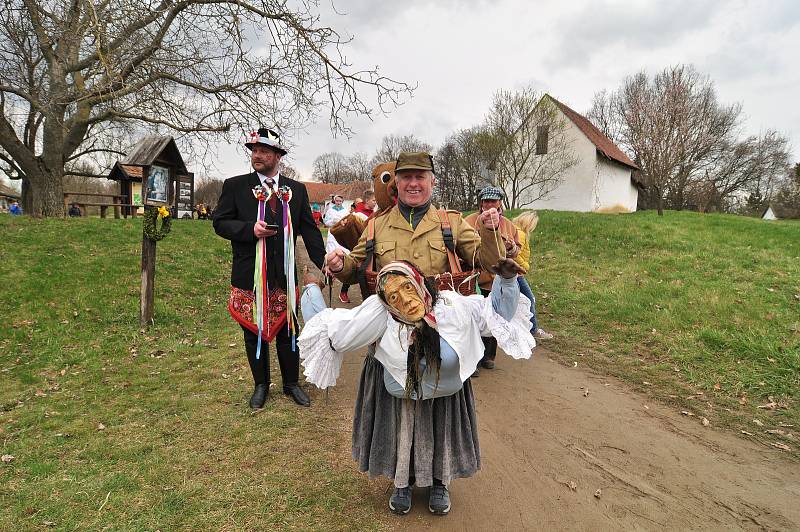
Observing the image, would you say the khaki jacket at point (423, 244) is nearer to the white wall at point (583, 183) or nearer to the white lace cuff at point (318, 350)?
the white lace cuff at point (318, 350)

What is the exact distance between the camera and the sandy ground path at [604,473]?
268 centimetres

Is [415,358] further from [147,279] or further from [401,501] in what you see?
[147,279]

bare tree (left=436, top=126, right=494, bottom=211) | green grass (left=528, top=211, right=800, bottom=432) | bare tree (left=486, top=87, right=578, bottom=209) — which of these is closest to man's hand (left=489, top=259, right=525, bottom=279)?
green grass (left=528, top=211, right=800, bottom=432)

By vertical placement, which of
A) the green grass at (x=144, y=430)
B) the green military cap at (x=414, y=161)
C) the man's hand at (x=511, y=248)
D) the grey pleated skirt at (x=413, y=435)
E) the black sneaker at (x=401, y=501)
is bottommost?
the green grass at (x=144, y=430)

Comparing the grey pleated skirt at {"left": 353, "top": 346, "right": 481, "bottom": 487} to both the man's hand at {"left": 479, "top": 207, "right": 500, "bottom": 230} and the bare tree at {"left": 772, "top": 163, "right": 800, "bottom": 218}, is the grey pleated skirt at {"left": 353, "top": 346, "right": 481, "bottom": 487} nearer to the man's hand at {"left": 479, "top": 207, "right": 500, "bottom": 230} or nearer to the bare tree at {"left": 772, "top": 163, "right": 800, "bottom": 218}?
the man's hand at {"left": 479, "top": 207, "right": 500, "bottom": 230}

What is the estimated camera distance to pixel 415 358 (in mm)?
2158

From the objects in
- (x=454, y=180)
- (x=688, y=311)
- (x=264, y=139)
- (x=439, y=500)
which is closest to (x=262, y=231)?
(x=264, y=139)

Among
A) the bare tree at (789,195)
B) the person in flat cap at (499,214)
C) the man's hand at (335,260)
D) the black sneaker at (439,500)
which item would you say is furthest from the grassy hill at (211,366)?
the bare tree at (789,195)

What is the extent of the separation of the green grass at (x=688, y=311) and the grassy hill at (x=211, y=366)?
30 millimetres

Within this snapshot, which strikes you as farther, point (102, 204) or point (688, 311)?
point (102, 204)

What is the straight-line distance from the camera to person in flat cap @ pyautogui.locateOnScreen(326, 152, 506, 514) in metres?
2.38

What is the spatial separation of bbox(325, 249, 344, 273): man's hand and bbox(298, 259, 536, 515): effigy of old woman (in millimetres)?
166

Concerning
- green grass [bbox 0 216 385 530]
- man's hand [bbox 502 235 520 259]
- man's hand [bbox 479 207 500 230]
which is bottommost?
green grass [bbox 0 216 385 530]

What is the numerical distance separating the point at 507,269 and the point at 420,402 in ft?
3.09
